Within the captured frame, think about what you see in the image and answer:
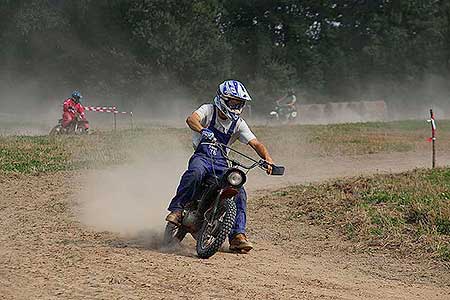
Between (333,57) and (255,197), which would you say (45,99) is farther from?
(255,197)

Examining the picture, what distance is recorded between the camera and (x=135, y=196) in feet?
44.2

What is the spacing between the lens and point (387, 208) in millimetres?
11688

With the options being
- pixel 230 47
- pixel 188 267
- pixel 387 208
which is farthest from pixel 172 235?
pixel 230 47

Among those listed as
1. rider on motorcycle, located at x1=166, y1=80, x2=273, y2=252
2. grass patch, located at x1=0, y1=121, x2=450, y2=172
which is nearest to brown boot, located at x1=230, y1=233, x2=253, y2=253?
rider on motorcycle, located at x1=166, y1=80, x2=273, y2=252

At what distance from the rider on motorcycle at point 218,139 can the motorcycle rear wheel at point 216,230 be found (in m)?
0.45

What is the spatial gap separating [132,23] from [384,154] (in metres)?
29.8

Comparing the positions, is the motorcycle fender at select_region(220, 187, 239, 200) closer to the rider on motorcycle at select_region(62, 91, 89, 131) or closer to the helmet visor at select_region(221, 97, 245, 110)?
the helmet visor at select_region(221, 97, 245, 110)

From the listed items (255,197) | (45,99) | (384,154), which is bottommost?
(255,197)

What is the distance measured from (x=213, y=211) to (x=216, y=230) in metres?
0.30

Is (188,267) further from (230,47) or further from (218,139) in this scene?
(230,47)

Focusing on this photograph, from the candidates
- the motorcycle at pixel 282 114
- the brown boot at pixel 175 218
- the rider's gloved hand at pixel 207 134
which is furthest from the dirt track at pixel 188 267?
the motorcycle at pixel 282 114

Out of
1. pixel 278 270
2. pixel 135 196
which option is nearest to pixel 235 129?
pixel 278 270

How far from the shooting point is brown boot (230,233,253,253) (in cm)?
940

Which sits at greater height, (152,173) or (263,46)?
(263,46)
